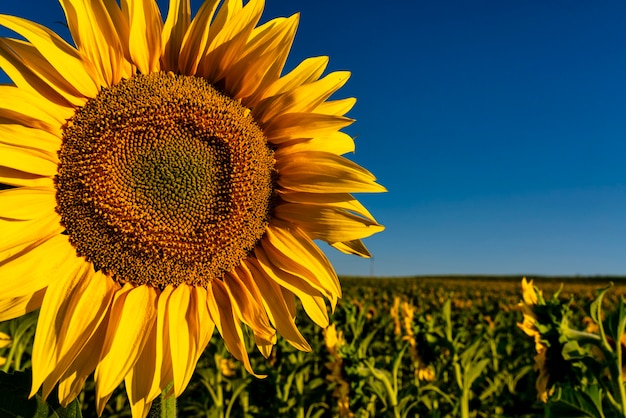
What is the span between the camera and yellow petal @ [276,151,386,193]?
→ 1267 mm

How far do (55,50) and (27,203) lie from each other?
0.38 m

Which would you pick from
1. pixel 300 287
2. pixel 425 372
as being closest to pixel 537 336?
pixel 425 372

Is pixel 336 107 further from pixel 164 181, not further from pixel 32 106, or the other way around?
pixel 32 106

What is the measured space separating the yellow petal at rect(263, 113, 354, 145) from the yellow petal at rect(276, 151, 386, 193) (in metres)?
0.06

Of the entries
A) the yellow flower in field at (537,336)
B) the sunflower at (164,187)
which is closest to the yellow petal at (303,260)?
the sunflower at (164,187)

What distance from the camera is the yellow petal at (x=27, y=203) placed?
45.0 inches

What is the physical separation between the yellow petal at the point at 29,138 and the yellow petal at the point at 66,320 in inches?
12.4

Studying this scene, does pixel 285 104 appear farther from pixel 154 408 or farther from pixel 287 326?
pixel 154 408

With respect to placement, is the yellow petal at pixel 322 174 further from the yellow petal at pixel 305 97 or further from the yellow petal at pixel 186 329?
the yellow petal at pixel 186 329

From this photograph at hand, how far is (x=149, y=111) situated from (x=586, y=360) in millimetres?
2501

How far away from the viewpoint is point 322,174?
1.30 m

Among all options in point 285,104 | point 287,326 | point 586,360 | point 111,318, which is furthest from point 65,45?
point 586,360

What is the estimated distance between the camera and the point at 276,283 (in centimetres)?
137

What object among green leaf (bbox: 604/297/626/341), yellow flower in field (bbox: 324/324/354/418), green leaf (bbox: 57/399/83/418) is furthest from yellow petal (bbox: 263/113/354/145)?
yellow flower in field (bbox: 324/324/354/418)
